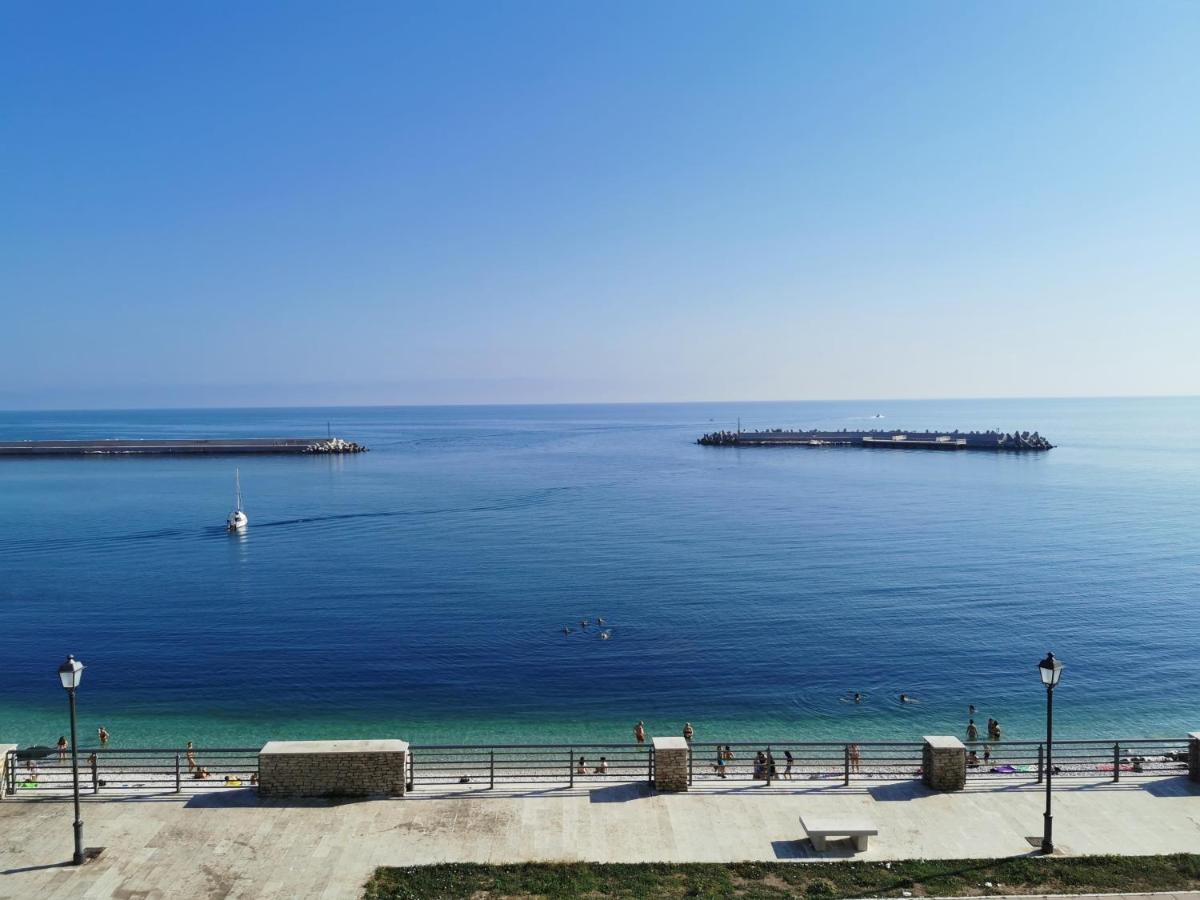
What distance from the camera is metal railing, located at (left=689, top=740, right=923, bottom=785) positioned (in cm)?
1861

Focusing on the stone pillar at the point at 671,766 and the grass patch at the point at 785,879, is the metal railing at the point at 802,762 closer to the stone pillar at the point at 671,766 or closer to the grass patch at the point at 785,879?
the stone pillar at the point at 671,766

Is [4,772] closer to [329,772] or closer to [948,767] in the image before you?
[329,772]

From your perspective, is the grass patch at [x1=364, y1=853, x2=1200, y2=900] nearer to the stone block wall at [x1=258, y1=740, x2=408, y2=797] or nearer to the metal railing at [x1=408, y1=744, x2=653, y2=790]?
the stone block wall at [x1=258, y1=740, x2=408, y2=797]

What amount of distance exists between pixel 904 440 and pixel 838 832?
17495 cm

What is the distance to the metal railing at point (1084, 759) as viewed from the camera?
59.6 feet

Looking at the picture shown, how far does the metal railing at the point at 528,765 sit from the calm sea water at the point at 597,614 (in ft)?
7.56

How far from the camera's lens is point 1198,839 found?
15102mm

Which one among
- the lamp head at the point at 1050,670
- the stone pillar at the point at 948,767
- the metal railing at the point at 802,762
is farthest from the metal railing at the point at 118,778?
the lamp head at the point at 1050,670

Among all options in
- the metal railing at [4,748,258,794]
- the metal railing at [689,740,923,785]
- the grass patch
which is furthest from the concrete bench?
the metal railing at [4,748,258,794]

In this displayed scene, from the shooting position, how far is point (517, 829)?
51.9 feet

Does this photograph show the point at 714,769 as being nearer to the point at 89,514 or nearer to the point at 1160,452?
the point at 89,514

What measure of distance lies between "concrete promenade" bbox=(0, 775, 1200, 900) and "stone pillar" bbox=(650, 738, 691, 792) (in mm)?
241

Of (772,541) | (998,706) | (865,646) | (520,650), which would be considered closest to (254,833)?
(520,650)

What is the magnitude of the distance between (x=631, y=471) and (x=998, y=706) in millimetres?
96747
